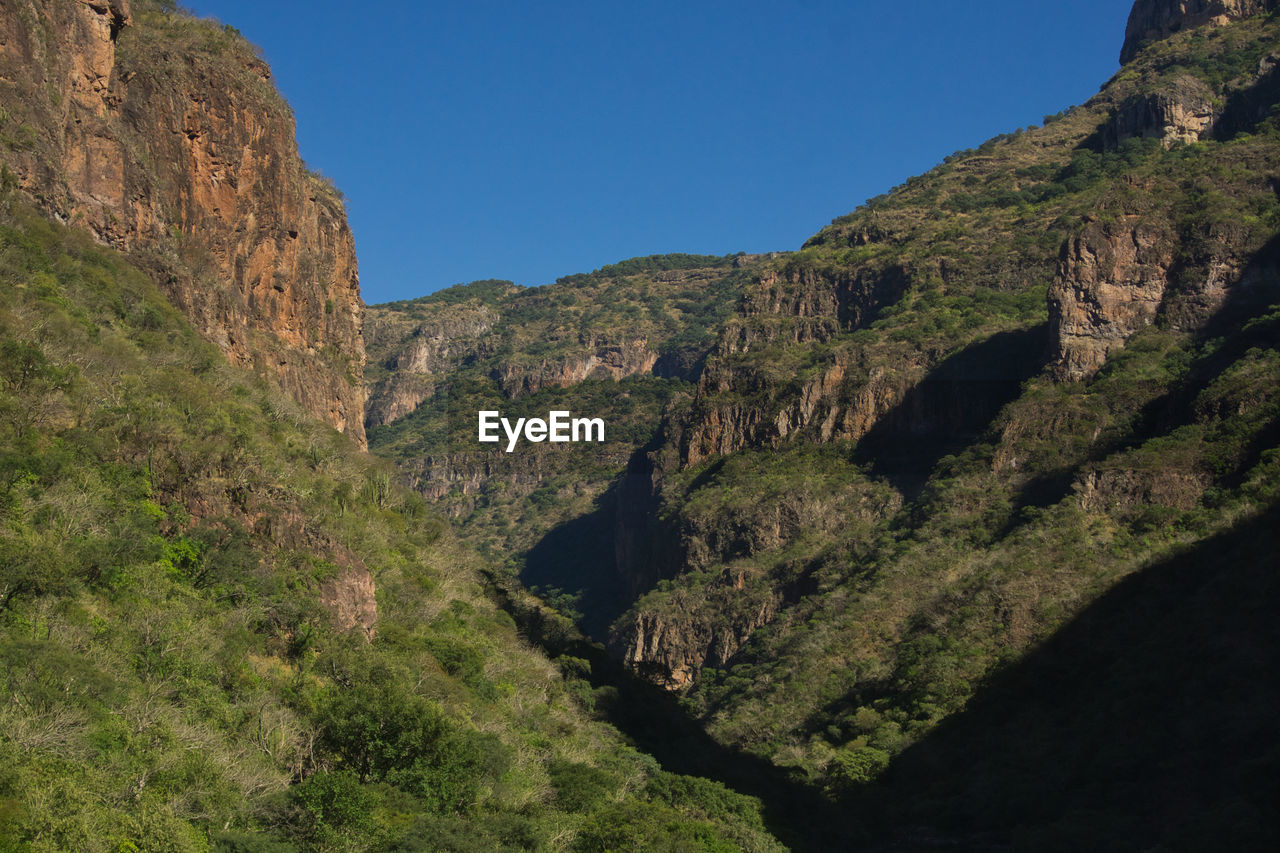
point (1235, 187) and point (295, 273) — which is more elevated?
point (1235, 187)

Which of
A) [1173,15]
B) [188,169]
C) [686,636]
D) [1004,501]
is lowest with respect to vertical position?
[686,636]

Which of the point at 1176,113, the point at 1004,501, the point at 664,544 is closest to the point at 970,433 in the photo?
the point at 1004,501

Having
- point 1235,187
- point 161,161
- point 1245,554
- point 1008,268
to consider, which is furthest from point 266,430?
point 1008,268

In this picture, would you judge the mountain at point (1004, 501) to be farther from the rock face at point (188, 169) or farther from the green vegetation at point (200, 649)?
the rock face at point (188, 169)

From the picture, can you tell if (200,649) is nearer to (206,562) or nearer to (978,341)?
(206,562)

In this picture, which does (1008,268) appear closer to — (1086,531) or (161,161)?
(1086,531)

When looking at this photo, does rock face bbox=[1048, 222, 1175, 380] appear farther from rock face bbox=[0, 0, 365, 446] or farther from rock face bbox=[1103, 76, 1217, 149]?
rock face bbox=[0, 0, 365, 446]

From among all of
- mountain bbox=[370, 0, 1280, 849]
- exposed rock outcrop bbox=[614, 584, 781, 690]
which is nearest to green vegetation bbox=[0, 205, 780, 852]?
mountain bbox=[370, 0, 1280, 849]

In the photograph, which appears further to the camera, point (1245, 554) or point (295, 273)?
point (295, 273)
